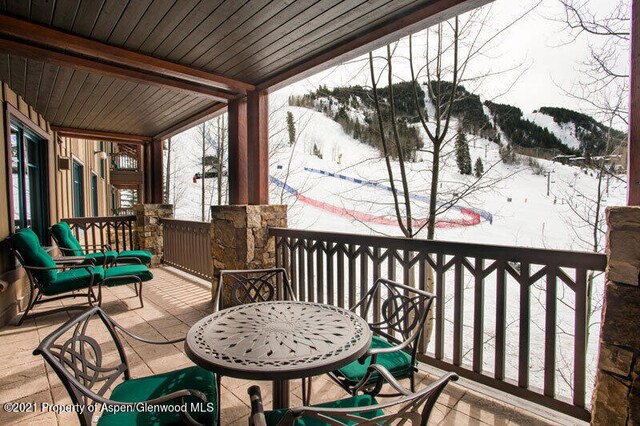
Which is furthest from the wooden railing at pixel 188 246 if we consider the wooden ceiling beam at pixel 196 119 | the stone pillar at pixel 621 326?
the stone pillar at pixel 621 326

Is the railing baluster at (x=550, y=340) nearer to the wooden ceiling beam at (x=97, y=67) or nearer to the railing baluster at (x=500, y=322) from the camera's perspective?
the railing baluster at (x=500, y=322)

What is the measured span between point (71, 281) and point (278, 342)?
3051mm

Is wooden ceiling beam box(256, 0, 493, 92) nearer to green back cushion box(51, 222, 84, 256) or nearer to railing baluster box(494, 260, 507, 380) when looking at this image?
railing baluster box(494, 260, 507, 380)

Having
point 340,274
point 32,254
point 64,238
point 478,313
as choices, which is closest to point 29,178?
point 64,238

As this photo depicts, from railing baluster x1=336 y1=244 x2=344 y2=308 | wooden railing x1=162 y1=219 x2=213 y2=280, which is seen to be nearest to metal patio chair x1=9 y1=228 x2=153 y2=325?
wooden railing x1=162 y1=219 x2=213 y2=280

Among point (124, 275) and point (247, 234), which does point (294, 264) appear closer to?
point (247, 234)

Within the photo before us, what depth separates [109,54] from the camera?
104 inches

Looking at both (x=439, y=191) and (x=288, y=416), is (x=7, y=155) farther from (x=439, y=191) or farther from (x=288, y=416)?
(x=439, y=191)

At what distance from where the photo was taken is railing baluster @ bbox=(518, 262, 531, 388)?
1833mm

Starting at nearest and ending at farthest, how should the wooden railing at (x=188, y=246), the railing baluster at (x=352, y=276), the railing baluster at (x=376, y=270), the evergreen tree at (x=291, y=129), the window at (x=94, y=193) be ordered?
the railing baluster at (x=376, y=270)
the railing baluster at (x=352, y=276)
the wooden railing at (x=188, y=246)
the window at (x=94, y=193)
the evergreen tree at (x=291, y=129)

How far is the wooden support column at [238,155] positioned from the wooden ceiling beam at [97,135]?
3.44 meters

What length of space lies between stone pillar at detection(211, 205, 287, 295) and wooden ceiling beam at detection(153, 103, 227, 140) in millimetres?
1308

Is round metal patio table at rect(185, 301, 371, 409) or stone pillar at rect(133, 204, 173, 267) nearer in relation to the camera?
round metal patio table at rect(185, 301, 371, 409)

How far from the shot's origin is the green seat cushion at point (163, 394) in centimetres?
117
